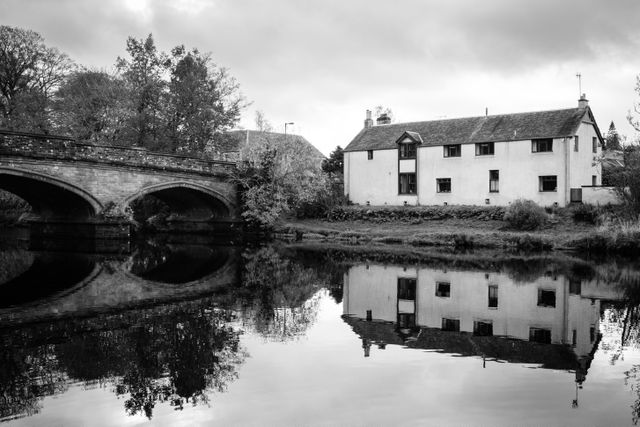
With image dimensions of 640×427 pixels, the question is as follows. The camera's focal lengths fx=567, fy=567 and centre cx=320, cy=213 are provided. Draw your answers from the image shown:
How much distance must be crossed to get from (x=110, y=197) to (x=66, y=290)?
17.7 metres

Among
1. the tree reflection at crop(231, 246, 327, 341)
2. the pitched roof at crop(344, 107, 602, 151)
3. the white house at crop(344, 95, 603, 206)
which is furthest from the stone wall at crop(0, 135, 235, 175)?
the tree reflection at crop(231, 246, 327, 341)

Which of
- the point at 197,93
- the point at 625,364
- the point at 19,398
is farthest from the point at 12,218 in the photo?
the point at 625,364

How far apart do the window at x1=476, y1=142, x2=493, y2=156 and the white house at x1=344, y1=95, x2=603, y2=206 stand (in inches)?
2.8

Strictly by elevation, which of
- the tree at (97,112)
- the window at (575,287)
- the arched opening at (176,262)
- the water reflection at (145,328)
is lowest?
the water reflection at (145,328)

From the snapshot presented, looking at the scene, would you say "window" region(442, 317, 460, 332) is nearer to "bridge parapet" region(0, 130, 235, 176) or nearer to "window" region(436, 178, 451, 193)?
"bridge parapet" region(0, 130, 235, 176)

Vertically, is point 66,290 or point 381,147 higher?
point 381,147

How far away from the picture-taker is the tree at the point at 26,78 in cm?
4378

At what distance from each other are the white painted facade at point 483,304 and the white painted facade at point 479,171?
19.7 meters

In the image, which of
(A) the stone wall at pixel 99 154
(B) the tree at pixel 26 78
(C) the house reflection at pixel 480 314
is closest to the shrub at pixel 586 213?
(C) the house reflection at pixel 480 314

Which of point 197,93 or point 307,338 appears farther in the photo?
point 197,93

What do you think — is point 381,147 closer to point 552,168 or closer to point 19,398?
point 552,168

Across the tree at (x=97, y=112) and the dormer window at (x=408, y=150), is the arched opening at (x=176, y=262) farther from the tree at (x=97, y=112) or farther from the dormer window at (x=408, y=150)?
the dormer window at (x=408, y=150)

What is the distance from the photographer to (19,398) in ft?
26.1

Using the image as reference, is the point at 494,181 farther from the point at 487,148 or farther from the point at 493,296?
the point at 493,296
